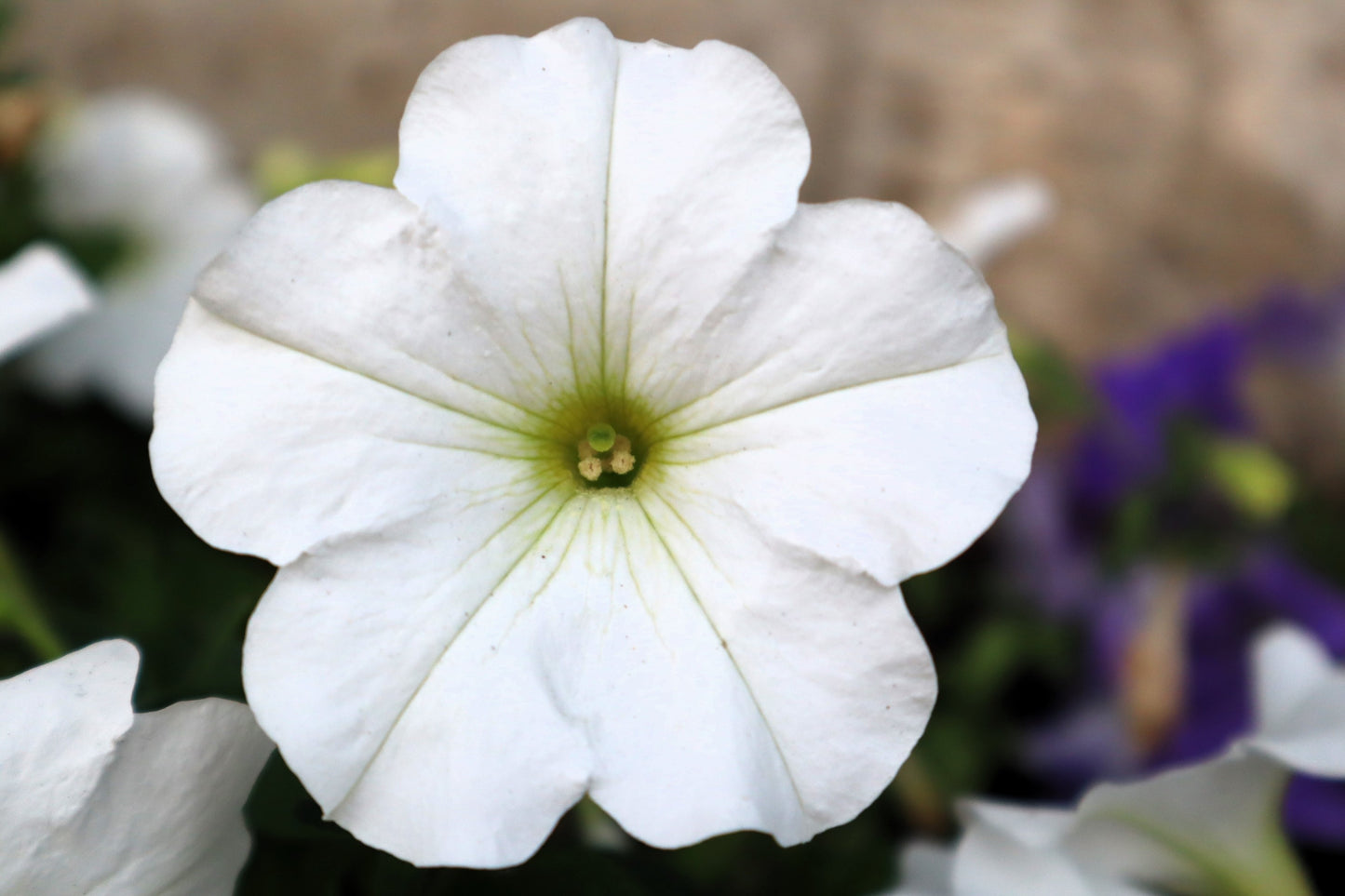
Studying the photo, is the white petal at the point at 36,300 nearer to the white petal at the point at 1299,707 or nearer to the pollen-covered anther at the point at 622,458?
the pollen-covered anther at the point at 622,458

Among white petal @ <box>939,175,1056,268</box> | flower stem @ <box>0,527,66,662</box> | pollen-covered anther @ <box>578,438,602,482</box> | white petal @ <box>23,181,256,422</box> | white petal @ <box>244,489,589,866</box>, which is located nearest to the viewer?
white petal @ <box>244,489,589,866</box>

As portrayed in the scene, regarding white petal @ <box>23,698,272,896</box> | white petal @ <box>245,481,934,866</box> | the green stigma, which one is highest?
Answer: the green stigma

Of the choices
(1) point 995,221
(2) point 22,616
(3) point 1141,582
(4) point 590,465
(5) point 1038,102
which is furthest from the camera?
(5) point 1038,102

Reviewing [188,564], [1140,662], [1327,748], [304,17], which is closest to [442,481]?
[1327,748]

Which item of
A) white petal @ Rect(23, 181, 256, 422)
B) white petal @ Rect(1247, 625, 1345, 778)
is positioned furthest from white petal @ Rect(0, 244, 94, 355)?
white petal @ Rect(1247, 625, 1345, 778)

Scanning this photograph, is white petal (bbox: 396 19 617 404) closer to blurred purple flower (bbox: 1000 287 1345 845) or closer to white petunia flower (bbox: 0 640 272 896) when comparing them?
white petunia flower (bbox: 0 640 272 896)

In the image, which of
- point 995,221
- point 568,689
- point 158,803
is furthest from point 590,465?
point 995,221

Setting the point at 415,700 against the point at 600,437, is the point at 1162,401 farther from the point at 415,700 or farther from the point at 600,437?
the point at 415,700
